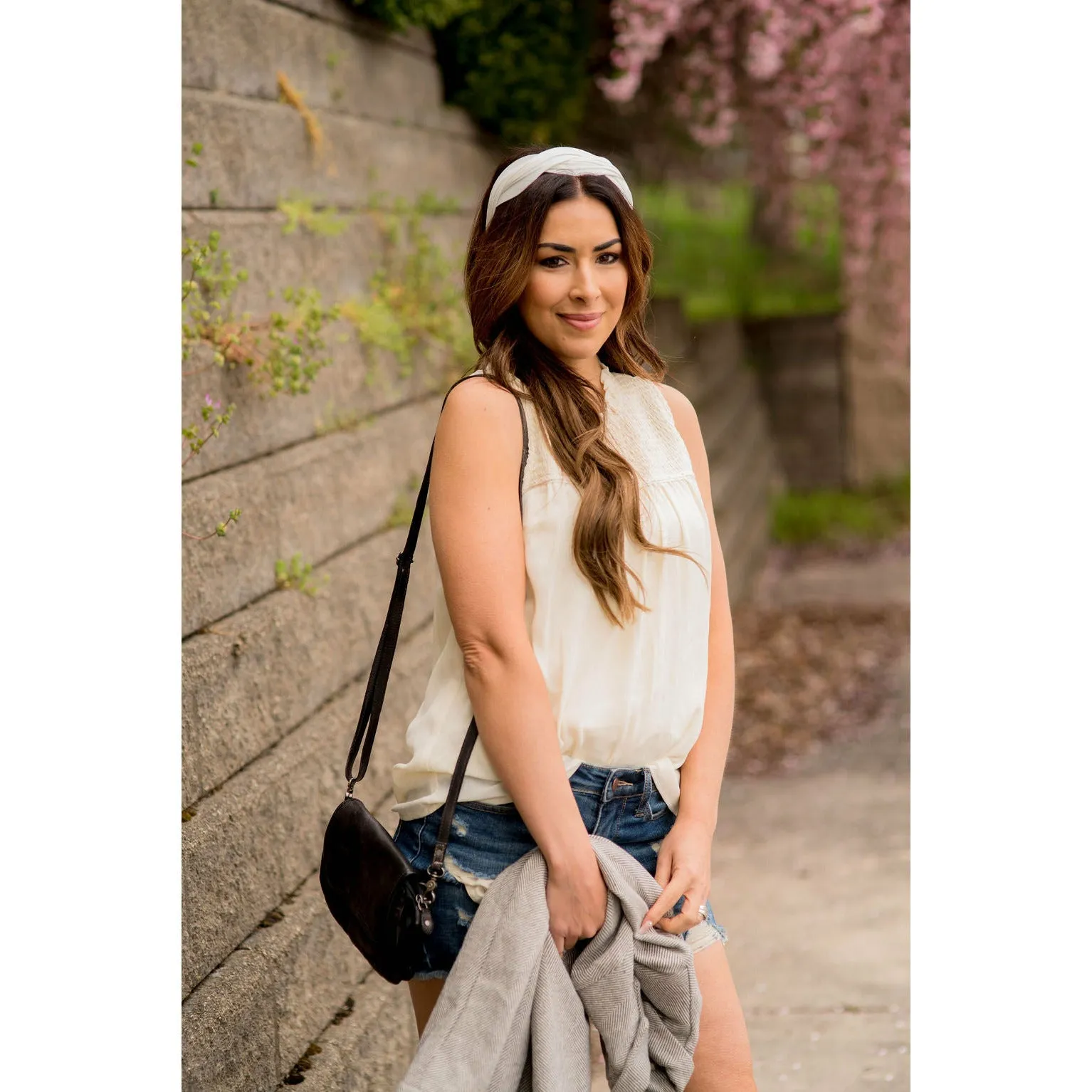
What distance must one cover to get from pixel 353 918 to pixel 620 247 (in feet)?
3.49

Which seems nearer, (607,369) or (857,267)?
(607,369)

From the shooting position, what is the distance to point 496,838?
201cm

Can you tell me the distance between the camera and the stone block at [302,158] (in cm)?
308

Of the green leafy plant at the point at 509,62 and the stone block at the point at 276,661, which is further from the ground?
the green leafy plant at the point at 509,62

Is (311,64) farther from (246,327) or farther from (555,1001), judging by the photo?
(555,1001)

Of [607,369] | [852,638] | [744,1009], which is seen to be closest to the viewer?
[607,369]

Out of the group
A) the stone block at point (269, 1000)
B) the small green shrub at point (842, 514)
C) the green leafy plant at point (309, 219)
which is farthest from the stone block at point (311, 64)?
the small green shrub at point (842, 514)

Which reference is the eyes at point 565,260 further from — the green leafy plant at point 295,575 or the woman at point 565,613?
the green leafy plant at point 295,575

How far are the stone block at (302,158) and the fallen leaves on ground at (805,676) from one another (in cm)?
304

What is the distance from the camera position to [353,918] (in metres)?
2.05

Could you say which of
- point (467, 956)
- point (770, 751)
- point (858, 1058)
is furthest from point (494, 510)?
point (770, 751)

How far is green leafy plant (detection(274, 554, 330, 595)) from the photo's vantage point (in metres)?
3.26

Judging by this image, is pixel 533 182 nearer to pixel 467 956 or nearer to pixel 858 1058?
pixel 467 956

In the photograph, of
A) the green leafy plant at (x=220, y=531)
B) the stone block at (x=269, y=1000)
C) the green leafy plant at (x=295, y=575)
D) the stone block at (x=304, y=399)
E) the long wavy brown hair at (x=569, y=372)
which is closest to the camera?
the long wavy brown hair at (x=569, y=372)
